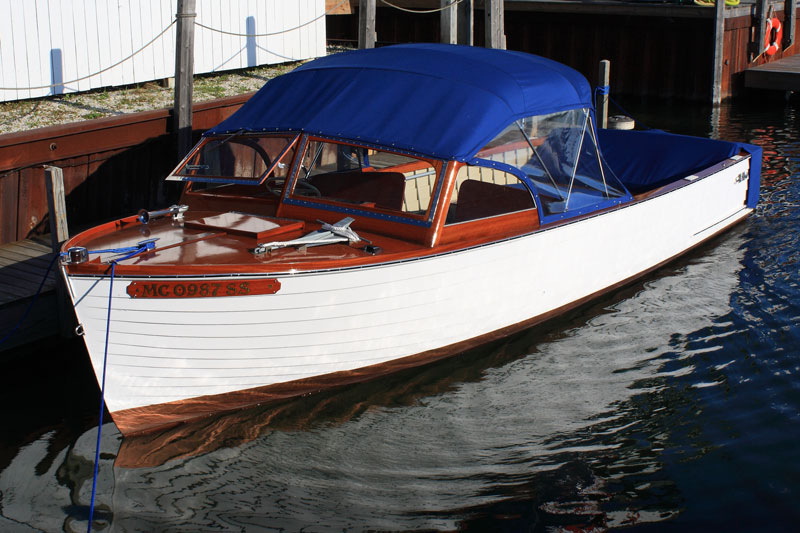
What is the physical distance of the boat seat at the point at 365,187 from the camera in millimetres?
7105

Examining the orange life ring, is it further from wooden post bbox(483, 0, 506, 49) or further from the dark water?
the dark water

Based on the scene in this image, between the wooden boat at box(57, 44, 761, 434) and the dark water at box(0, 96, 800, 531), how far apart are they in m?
0.33

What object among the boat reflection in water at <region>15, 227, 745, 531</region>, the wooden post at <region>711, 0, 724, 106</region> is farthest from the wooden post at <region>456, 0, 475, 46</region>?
the wooden post at <region>711, 0, 724, 106</region>

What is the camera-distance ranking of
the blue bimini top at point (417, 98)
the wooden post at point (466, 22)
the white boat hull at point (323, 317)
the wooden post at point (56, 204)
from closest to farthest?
1. the white boat hull at point (323, 317)
2. the blue bimini top at point (417, 98)
3. the wooden post at point (56, 204)
4. the wooden post at point (466, 22)

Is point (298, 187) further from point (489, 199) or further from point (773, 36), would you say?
Result: point (773, 36)

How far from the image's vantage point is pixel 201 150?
7.68 metres

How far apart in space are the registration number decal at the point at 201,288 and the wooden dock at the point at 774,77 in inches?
541

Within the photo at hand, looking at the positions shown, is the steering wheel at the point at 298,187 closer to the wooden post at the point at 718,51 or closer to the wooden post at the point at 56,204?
the wooden post at the point at 56,204

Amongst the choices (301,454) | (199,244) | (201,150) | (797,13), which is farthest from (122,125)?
(797,13)

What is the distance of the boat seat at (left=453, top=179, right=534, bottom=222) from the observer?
7090mm

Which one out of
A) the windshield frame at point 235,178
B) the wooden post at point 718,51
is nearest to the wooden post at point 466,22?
the windshield frame at point 235,178

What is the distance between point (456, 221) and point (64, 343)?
3727 millimetres

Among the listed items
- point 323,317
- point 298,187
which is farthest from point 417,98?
point 323,317

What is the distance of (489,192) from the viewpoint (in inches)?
286
